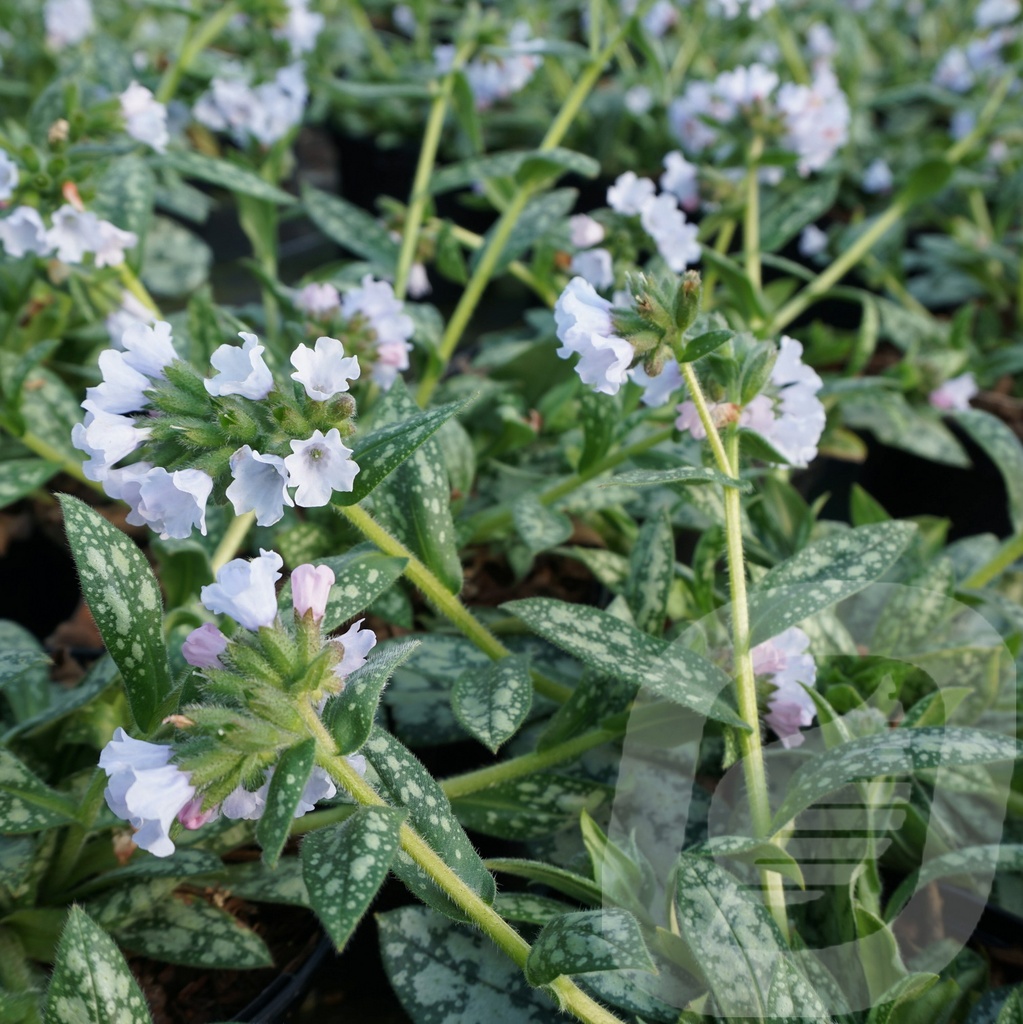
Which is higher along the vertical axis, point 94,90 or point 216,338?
point 94,90

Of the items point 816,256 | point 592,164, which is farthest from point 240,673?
point 816,256

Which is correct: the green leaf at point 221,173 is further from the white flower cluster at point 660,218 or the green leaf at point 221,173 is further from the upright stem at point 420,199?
the white flower cluster at point 660,218

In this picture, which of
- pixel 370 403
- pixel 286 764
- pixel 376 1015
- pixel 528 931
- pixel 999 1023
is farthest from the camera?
pixel 370 403

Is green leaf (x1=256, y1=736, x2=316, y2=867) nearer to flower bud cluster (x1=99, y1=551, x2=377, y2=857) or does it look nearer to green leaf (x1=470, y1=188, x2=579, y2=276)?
flower bud cluster (x1=99, y1=551, x2=377, y2=857)

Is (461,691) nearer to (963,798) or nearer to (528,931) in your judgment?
(528,931)

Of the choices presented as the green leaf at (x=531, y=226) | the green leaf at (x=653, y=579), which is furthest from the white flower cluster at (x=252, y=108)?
the green leaf at (x=653, y=579)
